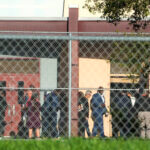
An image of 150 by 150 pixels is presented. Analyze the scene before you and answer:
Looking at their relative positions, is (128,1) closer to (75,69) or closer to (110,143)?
(75,69)

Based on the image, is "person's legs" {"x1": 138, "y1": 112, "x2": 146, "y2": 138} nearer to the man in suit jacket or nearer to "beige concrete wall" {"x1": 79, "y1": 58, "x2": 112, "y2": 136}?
Result: the man in suit jacket

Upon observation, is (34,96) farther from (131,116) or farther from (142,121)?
(131,116)

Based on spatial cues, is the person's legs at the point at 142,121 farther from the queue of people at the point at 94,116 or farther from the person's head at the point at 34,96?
the person's head at the point at 34,96

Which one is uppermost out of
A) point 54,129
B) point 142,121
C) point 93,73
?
point 93,73

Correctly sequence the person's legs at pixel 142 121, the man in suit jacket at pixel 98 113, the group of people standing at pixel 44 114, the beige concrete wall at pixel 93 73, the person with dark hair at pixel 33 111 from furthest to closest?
the beige concrete wall at pixel 93 73 < the person with dark hair at pixel 33 111 < the person's legs at pixel 142 121 < the group of people standing at pixel 44 114 < the man in suit jacket at pixel 98 113

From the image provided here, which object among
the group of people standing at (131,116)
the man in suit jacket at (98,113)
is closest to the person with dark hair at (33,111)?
the man in suit jacket at (98,113)

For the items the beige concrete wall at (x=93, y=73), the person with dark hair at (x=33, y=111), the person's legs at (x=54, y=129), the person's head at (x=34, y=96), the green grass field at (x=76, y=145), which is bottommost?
the person's legs at (x=54, y=129)

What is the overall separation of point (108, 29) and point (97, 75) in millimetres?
1905

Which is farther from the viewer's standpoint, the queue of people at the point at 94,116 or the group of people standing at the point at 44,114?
the group of people standing at the point at 44,114

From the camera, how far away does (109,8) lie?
10000 millimetres

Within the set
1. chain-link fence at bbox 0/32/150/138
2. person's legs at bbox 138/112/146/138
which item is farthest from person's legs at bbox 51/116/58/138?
person's legs at bbox 138/112/146/138

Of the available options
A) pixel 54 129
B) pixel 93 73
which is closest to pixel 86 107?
pixel 54 129

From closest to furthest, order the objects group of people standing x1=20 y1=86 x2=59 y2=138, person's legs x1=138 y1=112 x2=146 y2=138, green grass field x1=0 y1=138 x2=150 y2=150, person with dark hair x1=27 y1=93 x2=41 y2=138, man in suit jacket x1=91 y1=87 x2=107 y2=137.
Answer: green grass field x1=0 y1=138 x2=150 y2=150, man in suit jacket x1=91 y1=87 x2=107 y2=137, group of people standing x1=20 y1=86 x2=59 y2=138, person's legs x1=138 y1=112 x2=146 y2=138, person with dark hair x1=27 y1=93 x2=41 y2=138

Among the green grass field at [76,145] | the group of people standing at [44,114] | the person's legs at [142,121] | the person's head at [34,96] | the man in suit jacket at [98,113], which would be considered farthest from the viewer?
the person's head at [34,96]
